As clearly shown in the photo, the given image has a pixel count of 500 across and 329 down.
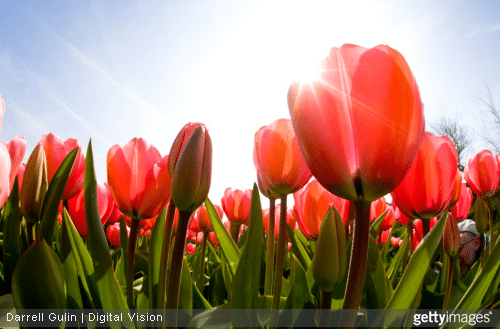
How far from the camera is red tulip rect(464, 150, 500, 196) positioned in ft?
6.00

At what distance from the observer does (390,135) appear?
1.34 ft

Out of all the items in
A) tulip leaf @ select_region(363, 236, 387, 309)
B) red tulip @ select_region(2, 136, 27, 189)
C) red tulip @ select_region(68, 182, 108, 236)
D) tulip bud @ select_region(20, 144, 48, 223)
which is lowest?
tulip leaf @ select_region(363, 236, 387, 309)

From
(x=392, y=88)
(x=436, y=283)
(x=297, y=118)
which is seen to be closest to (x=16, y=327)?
(x=297, y=118)

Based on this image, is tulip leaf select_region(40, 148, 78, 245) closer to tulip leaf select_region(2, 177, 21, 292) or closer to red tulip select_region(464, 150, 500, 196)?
tulip leaf select_region(2, 177, 21, 292)

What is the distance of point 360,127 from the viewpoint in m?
0.42

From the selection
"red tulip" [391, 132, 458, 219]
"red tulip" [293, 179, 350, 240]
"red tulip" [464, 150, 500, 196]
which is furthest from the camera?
"red tulip" [464, 150, 500, 196]

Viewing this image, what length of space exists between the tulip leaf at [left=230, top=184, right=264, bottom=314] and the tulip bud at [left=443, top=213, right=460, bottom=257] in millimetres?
742

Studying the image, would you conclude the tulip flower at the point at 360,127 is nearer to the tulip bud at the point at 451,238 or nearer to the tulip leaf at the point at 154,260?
the tulip leaf at the point at 154,260

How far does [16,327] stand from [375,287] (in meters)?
0.75

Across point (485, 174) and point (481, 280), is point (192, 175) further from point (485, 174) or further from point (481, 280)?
point (485, 174)

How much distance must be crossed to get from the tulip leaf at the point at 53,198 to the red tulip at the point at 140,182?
155 mm

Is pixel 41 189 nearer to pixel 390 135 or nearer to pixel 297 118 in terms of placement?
pixel 297 118

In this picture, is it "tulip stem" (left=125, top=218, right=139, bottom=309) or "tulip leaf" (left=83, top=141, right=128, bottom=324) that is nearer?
"tulip leaf" (left=83, top=141, right=128, bottom=324)

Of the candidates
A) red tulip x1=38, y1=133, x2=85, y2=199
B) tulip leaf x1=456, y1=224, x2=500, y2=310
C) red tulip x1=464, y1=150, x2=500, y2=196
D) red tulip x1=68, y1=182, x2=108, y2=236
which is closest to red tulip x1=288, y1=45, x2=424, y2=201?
tulip leaf x1=456, y1=224, x2=500, y2=310
